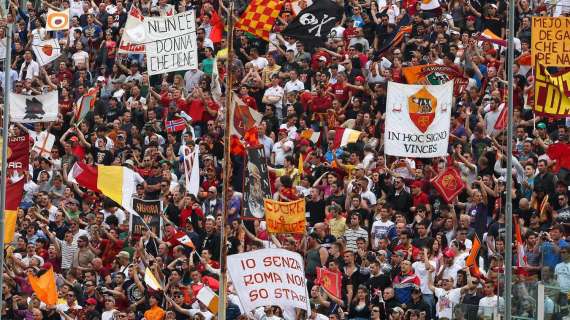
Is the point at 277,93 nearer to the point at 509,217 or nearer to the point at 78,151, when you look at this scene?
the point at 78,151

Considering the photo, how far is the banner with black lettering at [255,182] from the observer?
106 feet

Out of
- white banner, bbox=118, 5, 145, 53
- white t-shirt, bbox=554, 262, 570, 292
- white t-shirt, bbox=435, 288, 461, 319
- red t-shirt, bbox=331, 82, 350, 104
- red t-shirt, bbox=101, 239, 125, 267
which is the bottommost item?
red t-shirt, bbox=101, 239, 125, 267

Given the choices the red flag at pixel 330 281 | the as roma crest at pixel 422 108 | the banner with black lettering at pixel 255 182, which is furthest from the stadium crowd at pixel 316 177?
the banner with black lettering at pixel 255 182

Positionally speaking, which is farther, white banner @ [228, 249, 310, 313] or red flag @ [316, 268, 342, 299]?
red flag @ [316, 268, 342, 299]

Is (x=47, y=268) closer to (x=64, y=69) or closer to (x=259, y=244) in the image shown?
(x=259, y=244)

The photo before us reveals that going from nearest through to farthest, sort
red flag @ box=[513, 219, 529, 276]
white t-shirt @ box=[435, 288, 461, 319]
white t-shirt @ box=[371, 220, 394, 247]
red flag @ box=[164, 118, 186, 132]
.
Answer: white t-shirt @ box=[435, 288, 461, 319] < red flag @ box=[513, 219, 529, 276] < white t-shirt @ box=[371, 220, 394, 247] < red flag @ box=[164, 118, 186, 132]

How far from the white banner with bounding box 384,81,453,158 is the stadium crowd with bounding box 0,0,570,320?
1.60 ft

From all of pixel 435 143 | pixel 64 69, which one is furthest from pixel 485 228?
pixel 64 69

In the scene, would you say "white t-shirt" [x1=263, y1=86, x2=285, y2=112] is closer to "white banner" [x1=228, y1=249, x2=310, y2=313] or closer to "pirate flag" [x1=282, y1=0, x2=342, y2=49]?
"pirate flag" [x1=282, y1=0, x2=342, y2=49]

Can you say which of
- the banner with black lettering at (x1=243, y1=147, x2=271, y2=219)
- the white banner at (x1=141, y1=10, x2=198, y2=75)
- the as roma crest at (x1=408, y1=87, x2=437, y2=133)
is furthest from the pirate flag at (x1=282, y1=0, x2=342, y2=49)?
the banner with black lettering at (x1=243, y1=147, x2=271, y2=219)

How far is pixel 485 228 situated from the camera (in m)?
33.2

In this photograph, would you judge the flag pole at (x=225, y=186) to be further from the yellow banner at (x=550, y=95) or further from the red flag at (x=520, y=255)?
the yellow banner at (x=550, y=95)

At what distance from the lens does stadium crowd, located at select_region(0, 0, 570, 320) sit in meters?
32.0

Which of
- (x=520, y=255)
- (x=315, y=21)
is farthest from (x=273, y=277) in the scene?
(x=315, y=21)
